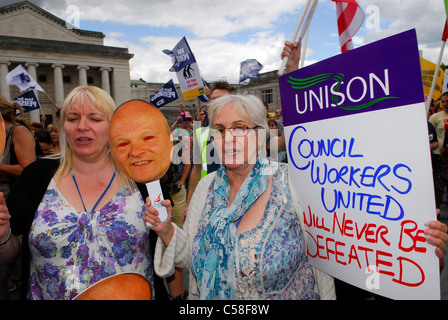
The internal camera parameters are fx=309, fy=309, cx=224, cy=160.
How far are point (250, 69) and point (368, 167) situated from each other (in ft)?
48.6

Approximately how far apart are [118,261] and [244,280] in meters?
0.66

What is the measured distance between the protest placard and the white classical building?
37.7m

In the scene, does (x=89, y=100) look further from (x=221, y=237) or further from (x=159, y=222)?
(x=221, y=237)

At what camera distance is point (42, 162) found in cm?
178

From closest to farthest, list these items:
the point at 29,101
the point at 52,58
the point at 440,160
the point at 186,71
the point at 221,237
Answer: the point at 221,237 < the point at 440,160 < the point at 186,71 < the point at 29,101 < the point at 52,58

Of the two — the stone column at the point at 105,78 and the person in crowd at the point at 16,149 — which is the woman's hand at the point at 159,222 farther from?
the stone column at the point at 105,78

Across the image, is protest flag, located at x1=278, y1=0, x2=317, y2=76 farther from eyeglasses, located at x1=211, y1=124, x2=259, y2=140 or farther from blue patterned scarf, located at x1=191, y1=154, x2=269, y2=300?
blue patterned scarf, located at x1=191, y1=154, x2=269, y2=300

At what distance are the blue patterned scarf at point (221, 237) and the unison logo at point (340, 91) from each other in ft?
1.50

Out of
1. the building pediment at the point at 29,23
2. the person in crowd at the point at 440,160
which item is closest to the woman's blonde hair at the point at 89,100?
the person in crowd at the point at 440,160

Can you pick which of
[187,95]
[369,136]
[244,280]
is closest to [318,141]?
[369,136]

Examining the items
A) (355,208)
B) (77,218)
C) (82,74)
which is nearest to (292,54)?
(355,208)

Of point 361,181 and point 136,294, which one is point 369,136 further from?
point 136,294

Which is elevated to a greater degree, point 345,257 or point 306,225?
point 306,225

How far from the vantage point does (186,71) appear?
6879 millimetres
